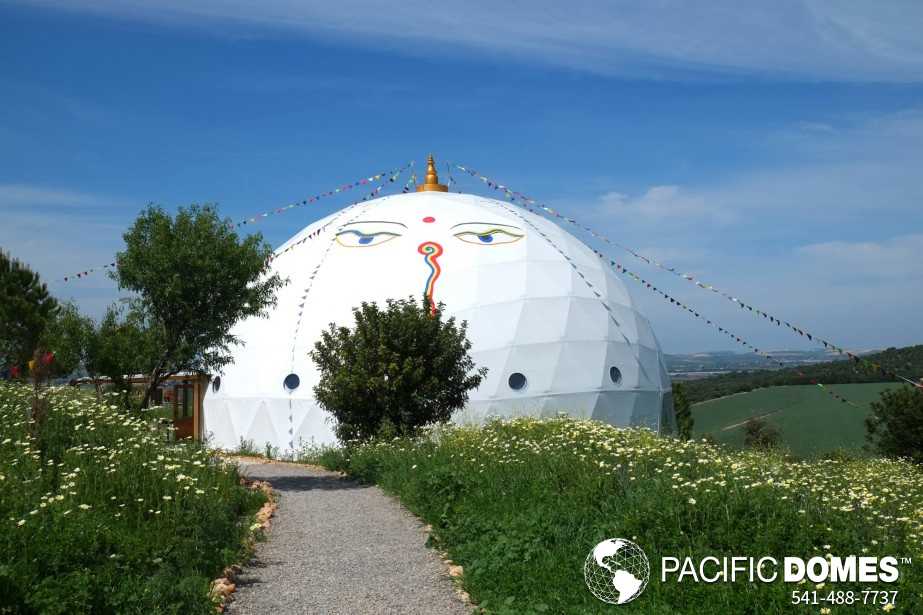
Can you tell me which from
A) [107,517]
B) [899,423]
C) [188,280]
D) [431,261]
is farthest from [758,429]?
[107,517]

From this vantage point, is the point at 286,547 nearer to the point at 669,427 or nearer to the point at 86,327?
the point at 86,327

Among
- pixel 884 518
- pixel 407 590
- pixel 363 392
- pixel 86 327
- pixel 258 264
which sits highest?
pixel 258 264

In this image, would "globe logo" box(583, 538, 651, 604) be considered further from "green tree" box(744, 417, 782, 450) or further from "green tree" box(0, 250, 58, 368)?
"green tree" box(744, 417, 782, 450)

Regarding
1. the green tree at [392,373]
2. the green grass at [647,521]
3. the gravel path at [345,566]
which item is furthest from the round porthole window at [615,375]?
the green grass at [647,521]

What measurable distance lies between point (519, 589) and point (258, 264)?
9.97 metres

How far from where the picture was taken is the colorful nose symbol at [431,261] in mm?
21103

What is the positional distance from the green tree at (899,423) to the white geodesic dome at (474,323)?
6.64 metres

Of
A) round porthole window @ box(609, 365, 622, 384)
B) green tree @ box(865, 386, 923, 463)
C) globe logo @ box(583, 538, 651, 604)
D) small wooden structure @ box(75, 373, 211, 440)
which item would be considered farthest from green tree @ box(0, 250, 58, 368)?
green tree @ box(865, 386, 923, 463)

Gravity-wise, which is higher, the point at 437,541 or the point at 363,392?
the point at 363,392

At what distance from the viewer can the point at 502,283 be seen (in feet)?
71.2

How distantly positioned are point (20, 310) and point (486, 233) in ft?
47.3

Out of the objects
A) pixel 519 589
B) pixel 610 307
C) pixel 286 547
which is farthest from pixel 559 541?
pixel 610 307

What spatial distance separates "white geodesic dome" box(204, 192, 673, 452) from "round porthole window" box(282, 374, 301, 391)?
29 millimetres

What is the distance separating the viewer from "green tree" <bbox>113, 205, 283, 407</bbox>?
1413 cm
